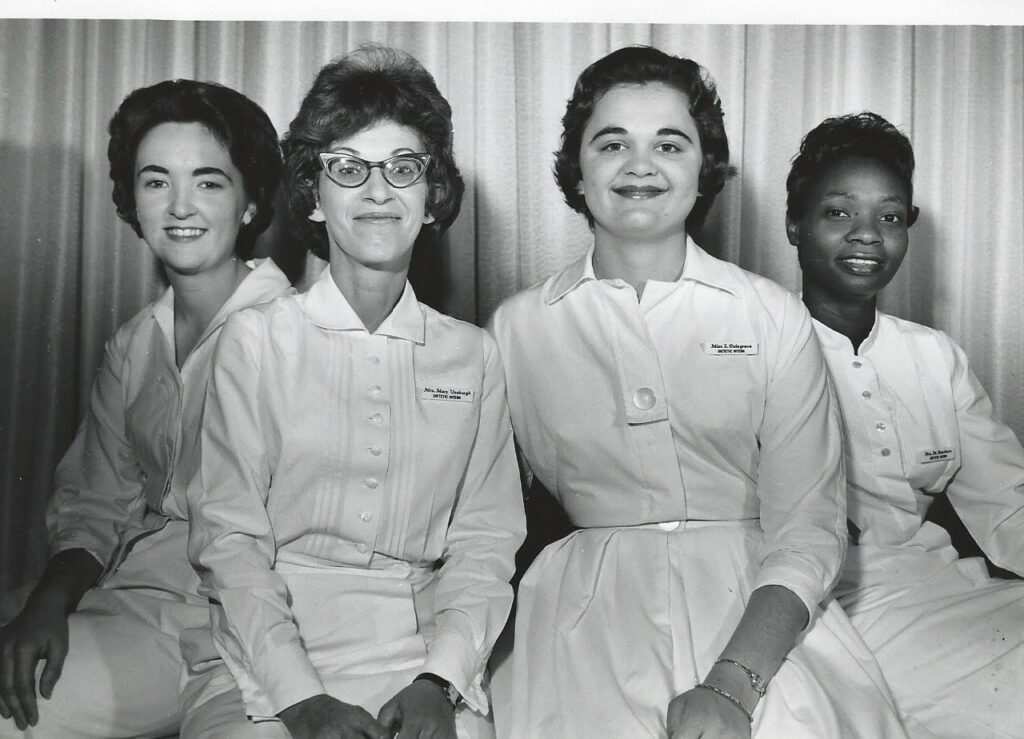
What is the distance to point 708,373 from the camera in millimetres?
1576

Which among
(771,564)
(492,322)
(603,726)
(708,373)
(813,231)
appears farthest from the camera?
(813,231)

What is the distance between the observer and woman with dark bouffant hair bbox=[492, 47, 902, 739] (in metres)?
1.39

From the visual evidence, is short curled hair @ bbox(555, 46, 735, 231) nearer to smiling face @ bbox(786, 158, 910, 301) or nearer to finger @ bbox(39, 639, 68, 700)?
smiling face @ bbox(786, 158, 910, 301)

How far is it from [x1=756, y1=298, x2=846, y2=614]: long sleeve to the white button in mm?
183

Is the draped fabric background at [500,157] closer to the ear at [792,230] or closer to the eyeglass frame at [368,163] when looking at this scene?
the ear at [792,230]

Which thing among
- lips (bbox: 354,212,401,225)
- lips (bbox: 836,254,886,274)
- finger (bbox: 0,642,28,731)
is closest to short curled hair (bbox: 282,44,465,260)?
lips (bbox: 354,212,401,225)

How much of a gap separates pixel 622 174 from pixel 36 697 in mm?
→ 1200

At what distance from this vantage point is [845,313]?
182 cm

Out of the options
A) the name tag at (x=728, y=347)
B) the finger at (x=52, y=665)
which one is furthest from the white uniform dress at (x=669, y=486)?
the finger at (x=52, y=665)

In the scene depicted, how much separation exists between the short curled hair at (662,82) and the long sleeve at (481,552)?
Answer: 1.30 feet

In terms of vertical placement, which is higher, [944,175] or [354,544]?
[944,175]

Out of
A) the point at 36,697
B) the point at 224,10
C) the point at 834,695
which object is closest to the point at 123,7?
the point at 224,10

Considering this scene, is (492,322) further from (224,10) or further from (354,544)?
(224,10)

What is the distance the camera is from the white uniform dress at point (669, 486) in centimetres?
141
